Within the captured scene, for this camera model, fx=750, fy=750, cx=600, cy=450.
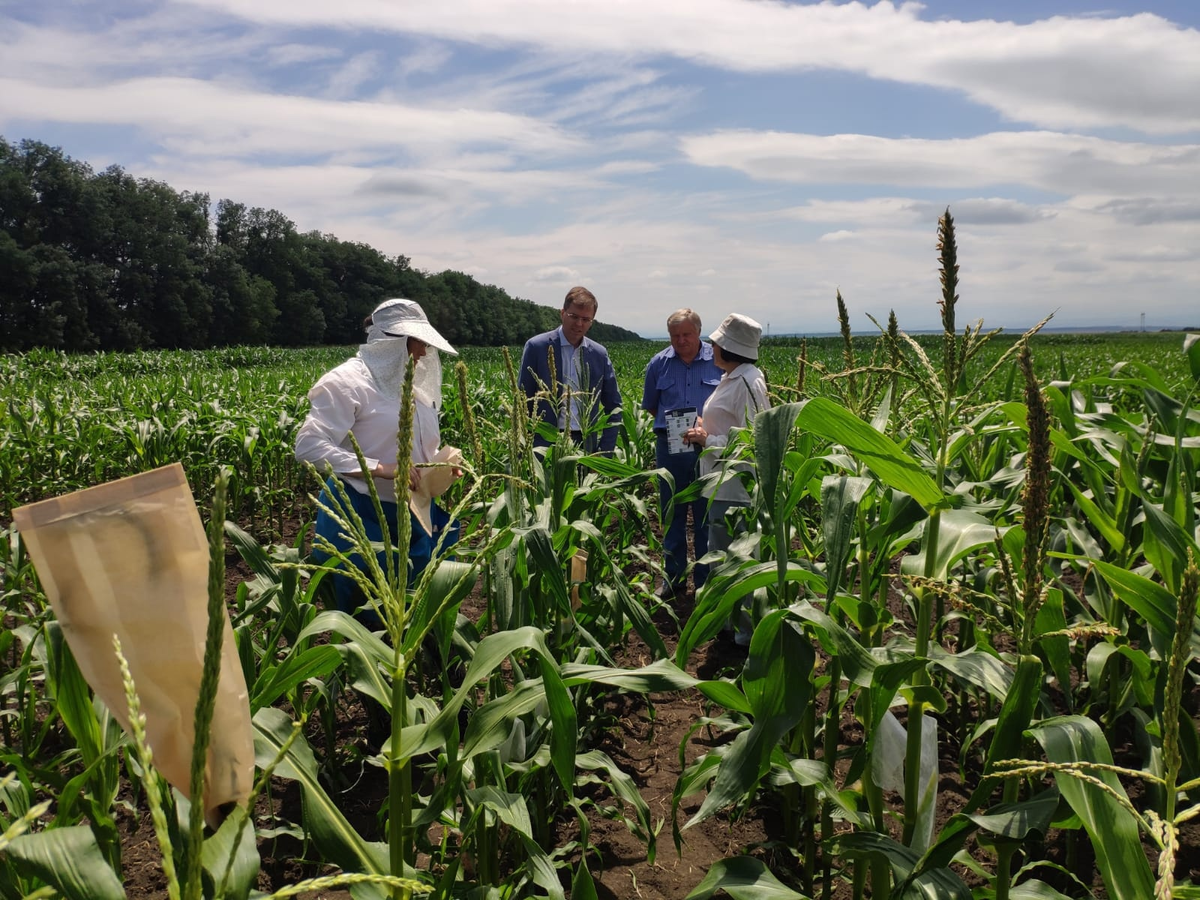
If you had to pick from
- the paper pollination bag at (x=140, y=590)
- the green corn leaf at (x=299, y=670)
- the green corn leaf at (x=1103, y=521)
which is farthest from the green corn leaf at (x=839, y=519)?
the paper pollination bag at (x=140, y=590)

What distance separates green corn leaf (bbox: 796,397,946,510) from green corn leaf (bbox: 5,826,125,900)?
4.51 ft

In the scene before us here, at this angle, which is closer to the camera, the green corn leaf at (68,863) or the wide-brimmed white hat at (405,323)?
the green corn leaf at (68,863)

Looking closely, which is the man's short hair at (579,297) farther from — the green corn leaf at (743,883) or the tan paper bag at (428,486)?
the green corn leaf at (743,883)

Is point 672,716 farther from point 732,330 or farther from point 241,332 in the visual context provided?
point 241,332

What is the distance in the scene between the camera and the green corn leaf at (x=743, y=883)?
152 centimetres

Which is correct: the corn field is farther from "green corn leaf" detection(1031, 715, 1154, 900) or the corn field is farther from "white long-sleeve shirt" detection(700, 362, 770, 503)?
"white long-sleeve shirt" detection(700, 362, 770, 503)

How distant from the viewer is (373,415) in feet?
10.5

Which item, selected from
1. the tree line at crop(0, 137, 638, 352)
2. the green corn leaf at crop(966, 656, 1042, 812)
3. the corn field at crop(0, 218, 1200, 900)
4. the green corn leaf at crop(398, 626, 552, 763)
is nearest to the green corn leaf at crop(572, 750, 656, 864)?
the corn field at crop(0, 218, 1200, 900)

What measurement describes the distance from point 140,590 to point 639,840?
223 centimetres

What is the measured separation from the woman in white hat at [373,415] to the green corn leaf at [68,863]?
2.02 meters

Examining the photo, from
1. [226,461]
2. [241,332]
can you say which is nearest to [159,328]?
[241,332]

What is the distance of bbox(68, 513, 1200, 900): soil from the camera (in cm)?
233

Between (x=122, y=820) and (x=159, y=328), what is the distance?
5481 cm

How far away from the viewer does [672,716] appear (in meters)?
3.50
